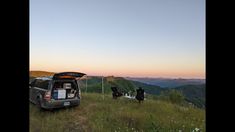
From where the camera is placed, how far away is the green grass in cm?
622

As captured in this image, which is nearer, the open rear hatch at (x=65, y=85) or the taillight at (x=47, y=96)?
the taillight at (x=47, y=96)

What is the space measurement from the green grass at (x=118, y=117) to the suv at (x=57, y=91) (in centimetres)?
23

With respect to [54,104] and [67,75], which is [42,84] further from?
[67,75]

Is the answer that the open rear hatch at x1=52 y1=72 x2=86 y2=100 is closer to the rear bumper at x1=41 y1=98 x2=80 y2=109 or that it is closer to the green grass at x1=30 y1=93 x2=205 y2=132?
the rear bumper at x1=41 y1=98 x2=80 y2=109

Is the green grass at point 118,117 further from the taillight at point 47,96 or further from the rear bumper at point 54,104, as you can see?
the taillight at point 47,96

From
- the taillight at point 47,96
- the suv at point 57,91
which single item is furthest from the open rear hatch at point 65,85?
the taillight at point 47,96

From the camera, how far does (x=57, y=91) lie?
687cm

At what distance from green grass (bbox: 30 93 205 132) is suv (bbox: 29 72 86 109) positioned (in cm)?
23

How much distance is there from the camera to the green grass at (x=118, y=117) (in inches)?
245

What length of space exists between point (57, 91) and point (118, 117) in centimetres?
168

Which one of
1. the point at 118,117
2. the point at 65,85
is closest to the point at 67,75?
the point at 65,85
